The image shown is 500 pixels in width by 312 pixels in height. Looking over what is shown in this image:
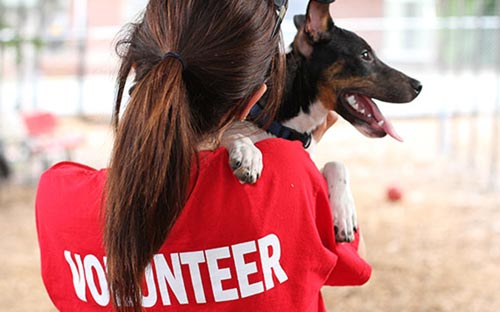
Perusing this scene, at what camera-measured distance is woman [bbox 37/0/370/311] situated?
1091 millimetres

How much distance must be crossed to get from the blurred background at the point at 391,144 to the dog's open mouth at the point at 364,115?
534mm

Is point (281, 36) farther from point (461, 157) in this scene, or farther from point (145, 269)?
→ point (461, 157)

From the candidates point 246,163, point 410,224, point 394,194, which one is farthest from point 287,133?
point 394,194

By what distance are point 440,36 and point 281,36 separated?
5890 millimetres

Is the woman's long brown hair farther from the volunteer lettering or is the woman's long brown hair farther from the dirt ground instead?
the dirt ground

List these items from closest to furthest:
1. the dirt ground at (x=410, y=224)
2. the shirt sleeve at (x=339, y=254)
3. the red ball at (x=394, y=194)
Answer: the shirt sleeve at (x=339, y=254)
the dirt ground at (x=410, y=224)
the red ball at (x=394, y=194)

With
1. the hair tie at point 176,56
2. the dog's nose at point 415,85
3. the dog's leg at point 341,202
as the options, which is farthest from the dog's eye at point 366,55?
the hair tie at point 176,56

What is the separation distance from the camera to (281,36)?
1207 millimetres

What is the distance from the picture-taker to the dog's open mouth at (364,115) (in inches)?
57.8

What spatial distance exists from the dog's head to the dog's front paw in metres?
0.42

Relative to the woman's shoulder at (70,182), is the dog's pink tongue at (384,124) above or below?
above

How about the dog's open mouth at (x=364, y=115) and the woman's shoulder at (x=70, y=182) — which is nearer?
the woman's shoulder at (x=70, y=182)

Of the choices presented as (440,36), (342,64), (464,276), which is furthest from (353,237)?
(440,36)

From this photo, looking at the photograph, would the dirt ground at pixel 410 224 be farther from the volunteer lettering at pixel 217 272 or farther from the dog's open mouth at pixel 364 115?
the volunteer lettering at pixel 217 272
